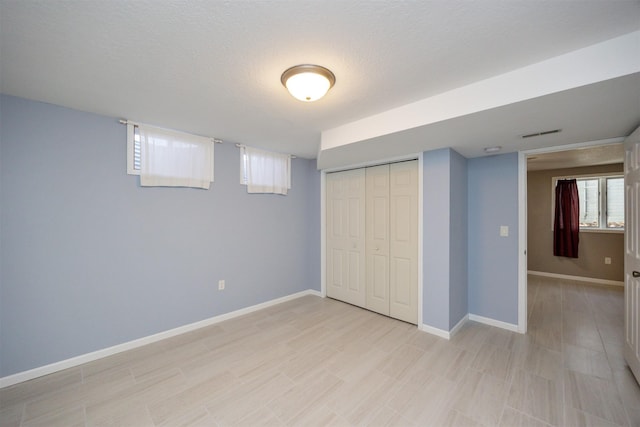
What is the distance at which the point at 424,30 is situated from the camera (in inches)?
51.4

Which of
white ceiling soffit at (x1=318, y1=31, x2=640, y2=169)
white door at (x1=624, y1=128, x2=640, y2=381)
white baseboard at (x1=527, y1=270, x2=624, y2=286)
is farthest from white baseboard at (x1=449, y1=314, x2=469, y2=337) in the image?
white baseboard at (x1=527, y1=270, x2=624, y2=286)

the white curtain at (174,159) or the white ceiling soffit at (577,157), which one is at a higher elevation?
the white ceiling soffit at (577,157)

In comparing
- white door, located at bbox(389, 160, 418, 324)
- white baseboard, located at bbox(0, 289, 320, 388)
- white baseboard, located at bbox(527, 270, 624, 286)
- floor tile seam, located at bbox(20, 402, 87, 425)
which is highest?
white door, located at bbox(389, 160, 418, 324)

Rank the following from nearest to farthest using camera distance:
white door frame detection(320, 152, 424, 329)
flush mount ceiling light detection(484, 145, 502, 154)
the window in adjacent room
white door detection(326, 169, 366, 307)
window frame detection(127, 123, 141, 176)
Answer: window frame detection(127, 123, 141, 176), flush mount ceiling light detection(484, 145, 502, 154), white door frame detection(320, 152, 424, 329), white door detection(326, 169, 366, 307), the window in adjacent room

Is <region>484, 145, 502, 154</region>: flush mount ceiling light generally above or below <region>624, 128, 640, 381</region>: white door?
above

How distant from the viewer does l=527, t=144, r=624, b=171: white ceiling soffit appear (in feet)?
11.0

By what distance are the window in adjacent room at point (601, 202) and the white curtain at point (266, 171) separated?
5.68m

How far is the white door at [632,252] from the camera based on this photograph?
193cm

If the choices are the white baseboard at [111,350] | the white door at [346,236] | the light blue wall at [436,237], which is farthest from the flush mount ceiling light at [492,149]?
the white baseboard at [111,350]

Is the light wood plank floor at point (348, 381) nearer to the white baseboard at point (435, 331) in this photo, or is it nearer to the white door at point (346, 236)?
the white baseboard at point (435, 331)

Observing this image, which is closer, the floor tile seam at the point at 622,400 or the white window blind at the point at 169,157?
the floor tile seam at the point at 622,400

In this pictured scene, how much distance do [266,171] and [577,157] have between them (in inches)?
195

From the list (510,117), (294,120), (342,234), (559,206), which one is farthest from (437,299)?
(559,206)

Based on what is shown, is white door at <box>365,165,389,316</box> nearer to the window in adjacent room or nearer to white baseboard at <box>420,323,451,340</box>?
white baseboard at <box>420,323,451,340</box>
